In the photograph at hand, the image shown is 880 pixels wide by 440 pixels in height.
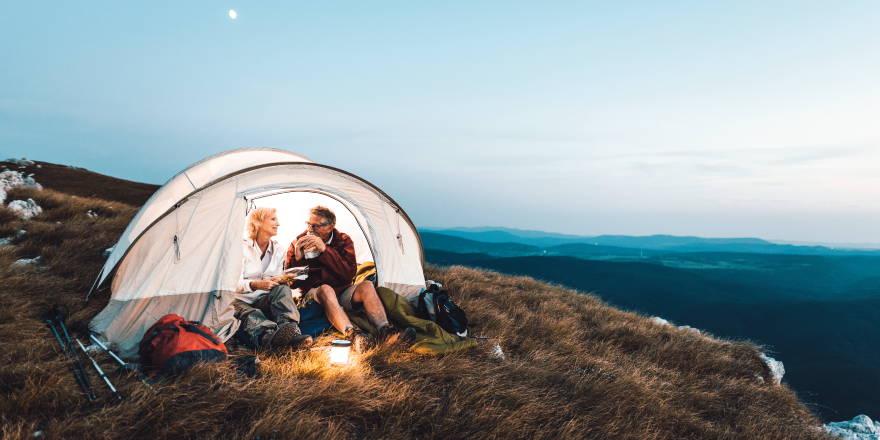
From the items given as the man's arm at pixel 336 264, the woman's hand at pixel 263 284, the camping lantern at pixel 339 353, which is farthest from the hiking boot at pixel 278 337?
the man's arm at pixel 336 264

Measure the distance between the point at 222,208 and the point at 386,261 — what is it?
86.2 inches

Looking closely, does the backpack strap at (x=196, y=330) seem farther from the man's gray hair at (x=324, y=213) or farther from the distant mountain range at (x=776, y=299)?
the distant mountain range at (x=776, y=299)

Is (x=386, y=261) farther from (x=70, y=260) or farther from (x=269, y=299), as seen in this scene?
(x=70, y=260)

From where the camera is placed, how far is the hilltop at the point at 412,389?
264cm

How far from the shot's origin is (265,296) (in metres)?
4.72

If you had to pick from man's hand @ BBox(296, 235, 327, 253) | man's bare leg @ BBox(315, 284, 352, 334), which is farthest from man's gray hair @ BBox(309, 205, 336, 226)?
man's bare leg @ BBox(315, 284, 352, 334)

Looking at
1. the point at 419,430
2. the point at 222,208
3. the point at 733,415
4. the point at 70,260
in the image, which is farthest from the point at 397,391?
the point at 70,260

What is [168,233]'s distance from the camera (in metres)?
4.47

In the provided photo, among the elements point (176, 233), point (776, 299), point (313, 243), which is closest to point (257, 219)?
point (313, 243)

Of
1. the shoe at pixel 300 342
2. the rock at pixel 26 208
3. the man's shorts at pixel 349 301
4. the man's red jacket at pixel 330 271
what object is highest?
the rock at pixel 26 208

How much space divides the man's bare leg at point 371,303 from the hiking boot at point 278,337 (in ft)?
2.93

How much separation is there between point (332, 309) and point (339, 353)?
0.94 m

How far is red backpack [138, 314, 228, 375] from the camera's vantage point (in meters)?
3.26

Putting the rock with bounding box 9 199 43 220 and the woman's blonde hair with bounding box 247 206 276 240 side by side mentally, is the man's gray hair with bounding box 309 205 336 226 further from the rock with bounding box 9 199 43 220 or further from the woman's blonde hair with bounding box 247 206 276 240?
the rock with bounding box 9 199 43 220
